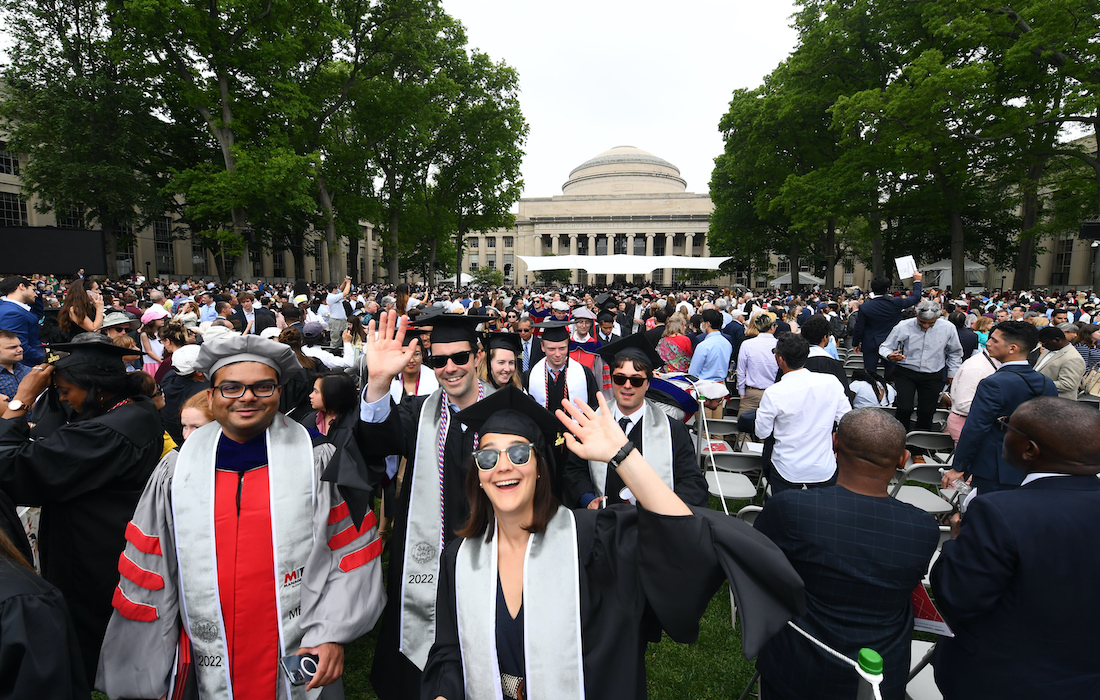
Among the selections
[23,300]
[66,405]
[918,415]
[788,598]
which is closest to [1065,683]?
[788,598]

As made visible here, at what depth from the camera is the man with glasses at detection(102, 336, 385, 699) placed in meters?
2.05

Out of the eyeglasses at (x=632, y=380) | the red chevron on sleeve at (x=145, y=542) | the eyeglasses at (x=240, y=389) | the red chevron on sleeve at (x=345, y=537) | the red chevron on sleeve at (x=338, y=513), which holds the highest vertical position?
the eyeglasses at (x=240, y=389)

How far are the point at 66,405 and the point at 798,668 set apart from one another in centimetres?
405

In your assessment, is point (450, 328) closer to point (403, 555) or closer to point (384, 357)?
point (384, 357)

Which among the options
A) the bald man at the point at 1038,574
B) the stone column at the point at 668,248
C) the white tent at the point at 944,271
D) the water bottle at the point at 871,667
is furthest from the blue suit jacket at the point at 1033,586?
the stone column at the point at 668,248

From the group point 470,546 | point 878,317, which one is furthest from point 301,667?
point 878,317

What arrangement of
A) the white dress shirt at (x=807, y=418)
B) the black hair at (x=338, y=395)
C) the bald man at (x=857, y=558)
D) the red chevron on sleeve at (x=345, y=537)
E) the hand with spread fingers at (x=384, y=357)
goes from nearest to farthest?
the bald man at (x=857, y=558), the red chevron on sleeve at (x=345, y=537), the hand with spread fingers at (x=384, y=357), the black hair at (x=338, y=395), the white dress shirt at (x=807, y=418)

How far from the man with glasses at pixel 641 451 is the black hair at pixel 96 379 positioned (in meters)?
2.49

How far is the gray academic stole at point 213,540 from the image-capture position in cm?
209

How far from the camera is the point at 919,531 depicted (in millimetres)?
1982

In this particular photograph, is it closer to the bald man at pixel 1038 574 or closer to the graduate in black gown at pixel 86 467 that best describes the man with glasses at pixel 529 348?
the graduate in black gown at pixel 86 467

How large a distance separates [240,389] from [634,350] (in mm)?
2085

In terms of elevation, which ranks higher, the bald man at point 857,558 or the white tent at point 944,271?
the white tent at point 944,271

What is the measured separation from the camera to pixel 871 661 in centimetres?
158
